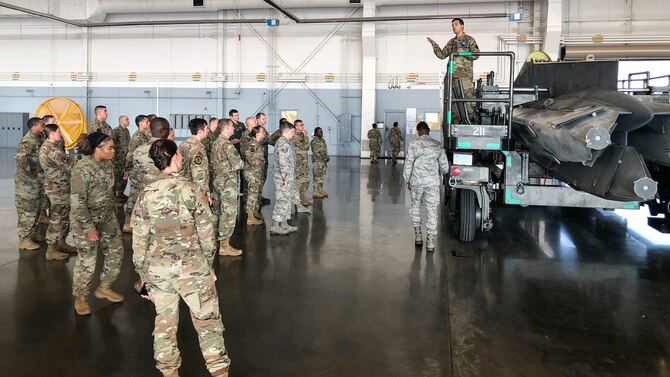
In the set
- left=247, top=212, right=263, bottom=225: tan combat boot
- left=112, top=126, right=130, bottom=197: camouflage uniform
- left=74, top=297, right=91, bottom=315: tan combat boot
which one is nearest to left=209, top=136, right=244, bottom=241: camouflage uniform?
left=247, top=212, right=263, bottom=225: tan combat boot

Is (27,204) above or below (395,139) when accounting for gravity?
below

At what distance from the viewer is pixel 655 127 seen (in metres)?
4.82

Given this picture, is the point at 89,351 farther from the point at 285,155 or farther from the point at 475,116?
the point at 475,116

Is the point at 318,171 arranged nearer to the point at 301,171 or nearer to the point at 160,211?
the point at 301,171

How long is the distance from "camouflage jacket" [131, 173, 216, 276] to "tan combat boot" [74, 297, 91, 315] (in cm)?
156

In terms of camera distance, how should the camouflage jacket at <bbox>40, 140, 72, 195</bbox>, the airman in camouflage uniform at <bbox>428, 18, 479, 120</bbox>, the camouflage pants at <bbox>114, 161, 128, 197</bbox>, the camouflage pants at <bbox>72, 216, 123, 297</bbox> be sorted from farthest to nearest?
1. the camouflage pants at <bbox>114, 161, 128, 197</bbox>
2. the airman in camouflage uniform at <bbox>428, 18, 479, 120</bbox>
3. the camouflage jacket at <bbox>40, 140, 72, 195</bbox>
4. the camouflage pants at <bbox>72, 216, 123, 297</bbox>

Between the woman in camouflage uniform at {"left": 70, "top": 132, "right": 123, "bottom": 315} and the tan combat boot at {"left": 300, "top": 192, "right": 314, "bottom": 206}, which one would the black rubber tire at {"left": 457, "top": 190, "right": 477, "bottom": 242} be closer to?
the tan combat boot at {"left": 300, "top": 192, "right": 314, "bottom": 206}

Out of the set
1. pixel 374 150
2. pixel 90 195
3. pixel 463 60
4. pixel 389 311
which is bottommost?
pixel 389 311

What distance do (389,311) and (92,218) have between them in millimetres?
2529

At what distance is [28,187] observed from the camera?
6.18 metres

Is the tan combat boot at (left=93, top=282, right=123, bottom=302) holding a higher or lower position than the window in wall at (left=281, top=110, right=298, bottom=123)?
lower

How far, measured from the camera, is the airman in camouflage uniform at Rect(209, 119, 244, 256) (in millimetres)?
5914

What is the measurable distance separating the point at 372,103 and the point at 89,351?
718 inches

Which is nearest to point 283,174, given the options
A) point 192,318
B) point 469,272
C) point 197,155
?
point 197,155
